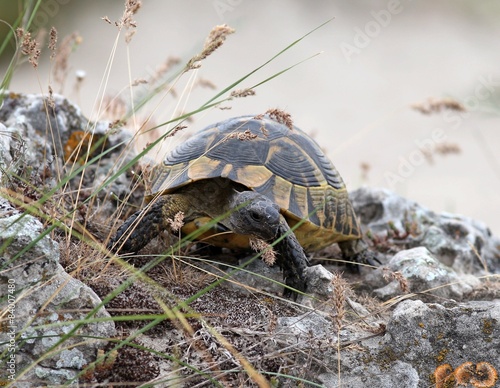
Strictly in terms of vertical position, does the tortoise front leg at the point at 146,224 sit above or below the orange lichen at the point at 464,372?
above

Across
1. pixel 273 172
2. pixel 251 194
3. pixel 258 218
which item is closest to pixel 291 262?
pixel 258 218

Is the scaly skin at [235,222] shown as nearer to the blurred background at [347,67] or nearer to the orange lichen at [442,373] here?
the orange lichen at [442,373]

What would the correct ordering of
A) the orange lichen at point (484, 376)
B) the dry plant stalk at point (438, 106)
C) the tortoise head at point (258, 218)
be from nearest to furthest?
the orange lichen at point (484, 376), the tortoise head at point (258, 218), the dry plant stalk at point (438, 106)

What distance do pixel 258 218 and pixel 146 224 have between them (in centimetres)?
68

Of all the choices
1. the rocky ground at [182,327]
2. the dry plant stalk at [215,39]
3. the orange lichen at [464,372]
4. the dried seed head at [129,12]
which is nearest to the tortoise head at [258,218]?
the rocky ground at [182,327]

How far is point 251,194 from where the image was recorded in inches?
144

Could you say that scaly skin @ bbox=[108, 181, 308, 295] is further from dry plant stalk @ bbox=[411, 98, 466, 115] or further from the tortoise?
dry plant stalk @ bbox=[411, 98, 466, 115]

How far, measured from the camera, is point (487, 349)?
9.00 ft

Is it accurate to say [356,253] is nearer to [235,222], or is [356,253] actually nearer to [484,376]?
[235,222]

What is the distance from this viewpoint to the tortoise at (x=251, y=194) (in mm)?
3598

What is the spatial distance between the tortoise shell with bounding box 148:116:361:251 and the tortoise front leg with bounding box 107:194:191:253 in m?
0.09

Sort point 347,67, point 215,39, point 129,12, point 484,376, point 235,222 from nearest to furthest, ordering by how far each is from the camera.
Result: point 484,376
point 215,39
point 129,12
point 235,222
point 347,67

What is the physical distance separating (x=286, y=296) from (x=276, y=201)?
582 millimetres

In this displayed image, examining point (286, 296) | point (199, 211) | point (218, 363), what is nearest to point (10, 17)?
point (199, 211)
